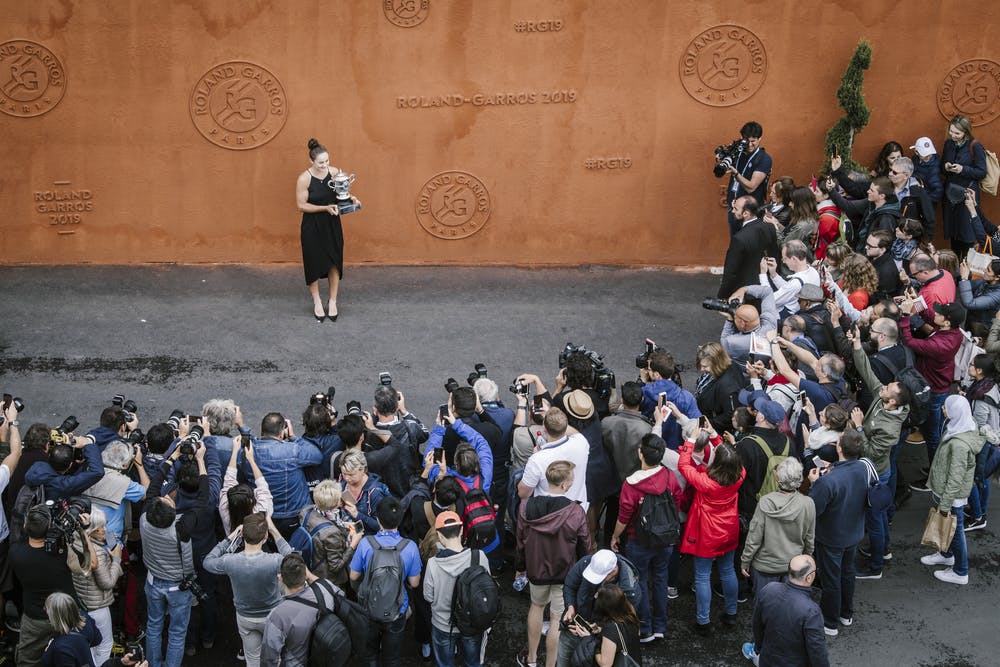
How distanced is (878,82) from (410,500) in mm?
7823

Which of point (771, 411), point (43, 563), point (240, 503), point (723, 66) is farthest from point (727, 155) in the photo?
point (43, 563)

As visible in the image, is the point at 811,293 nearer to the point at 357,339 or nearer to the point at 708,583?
the point at 708,583

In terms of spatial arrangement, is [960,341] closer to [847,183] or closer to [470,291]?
[847,183]

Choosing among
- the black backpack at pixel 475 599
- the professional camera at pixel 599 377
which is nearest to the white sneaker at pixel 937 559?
the professional camera at pixel 599 377

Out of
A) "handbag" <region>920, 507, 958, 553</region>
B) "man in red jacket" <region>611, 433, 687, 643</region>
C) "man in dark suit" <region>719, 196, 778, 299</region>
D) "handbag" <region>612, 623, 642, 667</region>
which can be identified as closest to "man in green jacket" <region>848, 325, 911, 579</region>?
"handbag" <region>920, 507, 958, 553</region>

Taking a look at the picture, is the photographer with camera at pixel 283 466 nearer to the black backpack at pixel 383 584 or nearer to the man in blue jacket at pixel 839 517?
the black backpack at pixel 383 584

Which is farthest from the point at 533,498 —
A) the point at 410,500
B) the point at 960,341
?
the point at 960,341

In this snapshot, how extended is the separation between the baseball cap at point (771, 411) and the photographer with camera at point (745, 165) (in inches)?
163

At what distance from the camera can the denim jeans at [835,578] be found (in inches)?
295

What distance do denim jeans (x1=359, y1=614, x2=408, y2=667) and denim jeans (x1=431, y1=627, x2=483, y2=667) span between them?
24cm

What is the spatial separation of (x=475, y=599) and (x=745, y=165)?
258 inches

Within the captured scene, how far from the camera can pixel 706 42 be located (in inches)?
467

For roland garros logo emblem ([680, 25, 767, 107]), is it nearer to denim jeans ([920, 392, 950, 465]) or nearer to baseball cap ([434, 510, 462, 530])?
denim jeans ([920, 392, 950, 465])

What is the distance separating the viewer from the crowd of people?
21.4 feet
